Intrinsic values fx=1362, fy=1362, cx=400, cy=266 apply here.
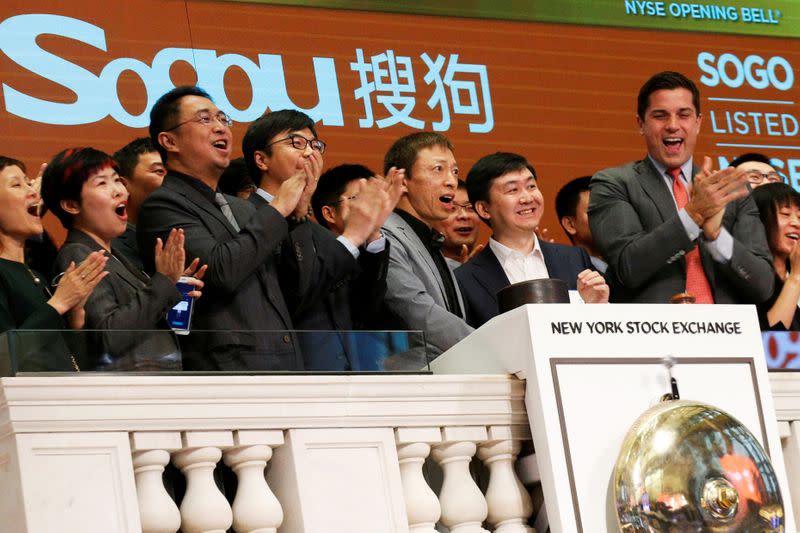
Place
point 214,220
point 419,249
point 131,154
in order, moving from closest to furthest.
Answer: point 214,220 < point 419,249 < point 131,154

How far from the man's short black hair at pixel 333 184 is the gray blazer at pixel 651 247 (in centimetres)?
67

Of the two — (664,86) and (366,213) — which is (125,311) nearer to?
(366,213)

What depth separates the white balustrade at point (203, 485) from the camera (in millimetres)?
1864

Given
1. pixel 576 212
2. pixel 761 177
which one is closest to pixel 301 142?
pixel 576 212

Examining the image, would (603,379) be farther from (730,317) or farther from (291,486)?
(291,486)

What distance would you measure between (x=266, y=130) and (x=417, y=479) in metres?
1.53

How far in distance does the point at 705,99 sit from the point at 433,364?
3.18 metres

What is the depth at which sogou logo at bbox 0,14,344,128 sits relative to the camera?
3.97 m

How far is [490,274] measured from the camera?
11.7 ft

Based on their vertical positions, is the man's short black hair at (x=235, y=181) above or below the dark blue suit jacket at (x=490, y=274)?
above

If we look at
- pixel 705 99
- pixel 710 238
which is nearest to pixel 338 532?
pixel 710 238

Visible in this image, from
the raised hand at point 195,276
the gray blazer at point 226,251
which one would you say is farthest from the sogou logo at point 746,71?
the raised hand at point 195,276

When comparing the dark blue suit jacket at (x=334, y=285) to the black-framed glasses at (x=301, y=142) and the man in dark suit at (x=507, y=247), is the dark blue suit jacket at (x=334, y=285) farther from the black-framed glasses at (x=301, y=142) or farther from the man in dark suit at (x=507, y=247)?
the man in dark suit at (x=507, y=247)

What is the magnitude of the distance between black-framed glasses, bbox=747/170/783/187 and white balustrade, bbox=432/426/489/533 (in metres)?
2.74
